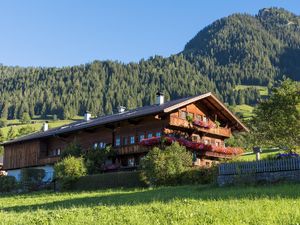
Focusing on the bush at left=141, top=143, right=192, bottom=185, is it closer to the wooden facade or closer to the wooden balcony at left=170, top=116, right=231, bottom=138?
the wooden facade

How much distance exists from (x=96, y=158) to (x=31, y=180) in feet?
22.6

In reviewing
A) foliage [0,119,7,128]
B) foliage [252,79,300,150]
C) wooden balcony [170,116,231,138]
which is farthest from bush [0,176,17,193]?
foliage [0,119,7,128]

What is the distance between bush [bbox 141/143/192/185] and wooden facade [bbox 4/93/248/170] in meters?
10.2

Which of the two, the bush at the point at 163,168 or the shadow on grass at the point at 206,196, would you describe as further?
the bush at the point at 163,168

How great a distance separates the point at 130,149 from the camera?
4331 cm

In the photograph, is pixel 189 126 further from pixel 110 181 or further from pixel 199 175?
pixel 199 175

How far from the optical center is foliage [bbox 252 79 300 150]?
1315 inches

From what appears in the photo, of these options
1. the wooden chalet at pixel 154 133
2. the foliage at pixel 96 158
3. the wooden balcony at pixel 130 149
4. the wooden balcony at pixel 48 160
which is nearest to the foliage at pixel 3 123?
the wooden chalet at pixel 154 133

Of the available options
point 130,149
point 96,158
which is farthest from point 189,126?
point 96,158

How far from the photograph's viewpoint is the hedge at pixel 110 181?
3200 centimetres

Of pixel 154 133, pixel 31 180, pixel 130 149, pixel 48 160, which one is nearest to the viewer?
pixel 31 180

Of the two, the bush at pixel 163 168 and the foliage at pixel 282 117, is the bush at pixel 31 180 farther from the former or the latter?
the foliage at pixel 282 117

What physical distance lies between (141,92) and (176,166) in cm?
16111

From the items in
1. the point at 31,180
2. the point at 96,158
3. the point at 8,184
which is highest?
the point at 96,158
